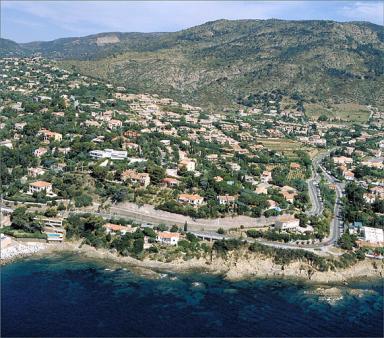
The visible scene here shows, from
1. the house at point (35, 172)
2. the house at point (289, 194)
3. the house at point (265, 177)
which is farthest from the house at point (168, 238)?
the house at point (265, 177)

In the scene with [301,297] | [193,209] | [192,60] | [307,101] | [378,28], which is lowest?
[301,297]

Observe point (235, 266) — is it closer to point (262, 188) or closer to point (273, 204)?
point (273, 204)

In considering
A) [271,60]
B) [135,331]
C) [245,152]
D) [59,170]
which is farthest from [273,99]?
[135,331]

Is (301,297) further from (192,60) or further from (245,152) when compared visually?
(192,60)

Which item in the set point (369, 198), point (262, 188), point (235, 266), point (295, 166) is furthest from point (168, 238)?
→ point (295, 166)

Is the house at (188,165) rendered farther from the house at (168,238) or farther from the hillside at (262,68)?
the hillside at (262,68)

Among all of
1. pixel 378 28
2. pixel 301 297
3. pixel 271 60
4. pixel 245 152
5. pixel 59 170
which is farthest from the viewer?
pixel 378 28

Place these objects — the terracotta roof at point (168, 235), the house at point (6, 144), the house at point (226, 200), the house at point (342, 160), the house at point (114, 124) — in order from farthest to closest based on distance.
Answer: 1. the house at point (342, 160)
2. the house at point (114, 124)
3. the house at point (6, 144)
4. the house at point (226, 200)
5. the terracotta roof at point (168, 235)
